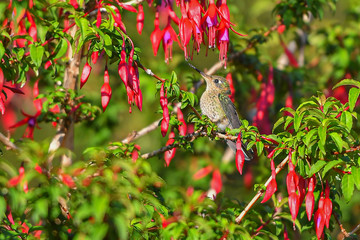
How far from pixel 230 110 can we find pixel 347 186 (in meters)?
2.18

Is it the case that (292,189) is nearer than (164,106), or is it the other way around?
(292,189)

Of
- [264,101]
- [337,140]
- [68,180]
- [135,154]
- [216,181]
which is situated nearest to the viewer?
[68,180]

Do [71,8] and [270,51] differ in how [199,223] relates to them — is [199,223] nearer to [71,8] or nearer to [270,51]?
[71,8]

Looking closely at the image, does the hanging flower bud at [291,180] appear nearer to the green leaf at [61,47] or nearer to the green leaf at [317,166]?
the green leaf at [317,166]

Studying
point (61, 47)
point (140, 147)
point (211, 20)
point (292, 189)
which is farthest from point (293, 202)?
point (61, 47)

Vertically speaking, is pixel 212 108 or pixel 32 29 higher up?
pixel 32 29

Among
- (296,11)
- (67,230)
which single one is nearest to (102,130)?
(296,11)

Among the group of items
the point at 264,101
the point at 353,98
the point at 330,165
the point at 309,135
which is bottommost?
the point at 264,101

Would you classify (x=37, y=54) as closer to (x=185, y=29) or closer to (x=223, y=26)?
(x=185, y=29)

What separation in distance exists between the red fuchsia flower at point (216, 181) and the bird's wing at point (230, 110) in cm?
73

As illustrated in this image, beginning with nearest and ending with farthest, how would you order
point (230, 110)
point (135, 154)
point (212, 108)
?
point (135, 154)
point (230, 110)
point (212, 108)

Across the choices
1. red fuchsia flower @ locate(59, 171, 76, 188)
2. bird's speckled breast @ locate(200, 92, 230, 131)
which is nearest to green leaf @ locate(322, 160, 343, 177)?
red fuchsia flower @ locate(59, 171, 76, 188)

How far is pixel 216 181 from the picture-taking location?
4941 mm

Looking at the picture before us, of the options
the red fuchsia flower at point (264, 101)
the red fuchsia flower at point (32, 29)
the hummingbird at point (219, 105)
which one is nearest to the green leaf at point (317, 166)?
the red fuchsia flower at point (32, 29)
